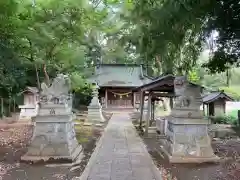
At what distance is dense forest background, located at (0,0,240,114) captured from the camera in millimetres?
7109

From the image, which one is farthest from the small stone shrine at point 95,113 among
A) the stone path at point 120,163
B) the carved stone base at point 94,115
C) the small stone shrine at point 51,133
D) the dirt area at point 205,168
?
the small stone shrine at point 51,133

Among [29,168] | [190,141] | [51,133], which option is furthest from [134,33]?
[29,168]

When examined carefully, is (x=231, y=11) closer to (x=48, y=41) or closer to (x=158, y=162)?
(x=158, y=162)

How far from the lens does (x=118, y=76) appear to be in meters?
40.8

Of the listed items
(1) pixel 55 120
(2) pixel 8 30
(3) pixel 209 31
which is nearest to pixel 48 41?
(2) pixel 8 30

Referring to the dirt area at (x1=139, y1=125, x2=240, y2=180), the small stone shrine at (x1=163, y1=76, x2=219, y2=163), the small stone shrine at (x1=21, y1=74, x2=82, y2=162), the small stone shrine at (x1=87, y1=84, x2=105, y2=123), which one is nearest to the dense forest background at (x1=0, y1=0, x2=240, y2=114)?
the small stone shrine at (x1=163, y1=76, x2=219, y2=163)

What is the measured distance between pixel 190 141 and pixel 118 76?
32168mm

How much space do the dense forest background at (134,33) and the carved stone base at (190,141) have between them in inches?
60.5

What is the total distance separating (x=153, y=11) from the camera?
7.63m

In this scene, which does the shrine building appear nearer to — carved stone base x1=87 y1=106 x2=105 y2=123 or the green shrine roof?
the green shrine roof

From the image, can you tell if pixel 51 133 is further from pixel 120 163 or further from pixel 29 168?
pixel 120 163

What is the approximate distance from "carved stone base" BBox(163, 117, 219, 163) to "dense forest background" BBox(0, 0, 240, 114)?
60.5 inches

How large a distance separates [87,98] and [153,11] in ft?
103

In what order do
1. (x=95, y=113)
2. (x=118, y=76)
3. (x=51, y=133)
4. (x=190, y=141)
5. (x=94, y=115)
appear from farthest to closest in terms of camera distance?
1. (x=118, y=76)
2. (x=95, y=113)
3. (x=94, y=115)
4. (x=51, y=133)
5. (x=190, y=141)
